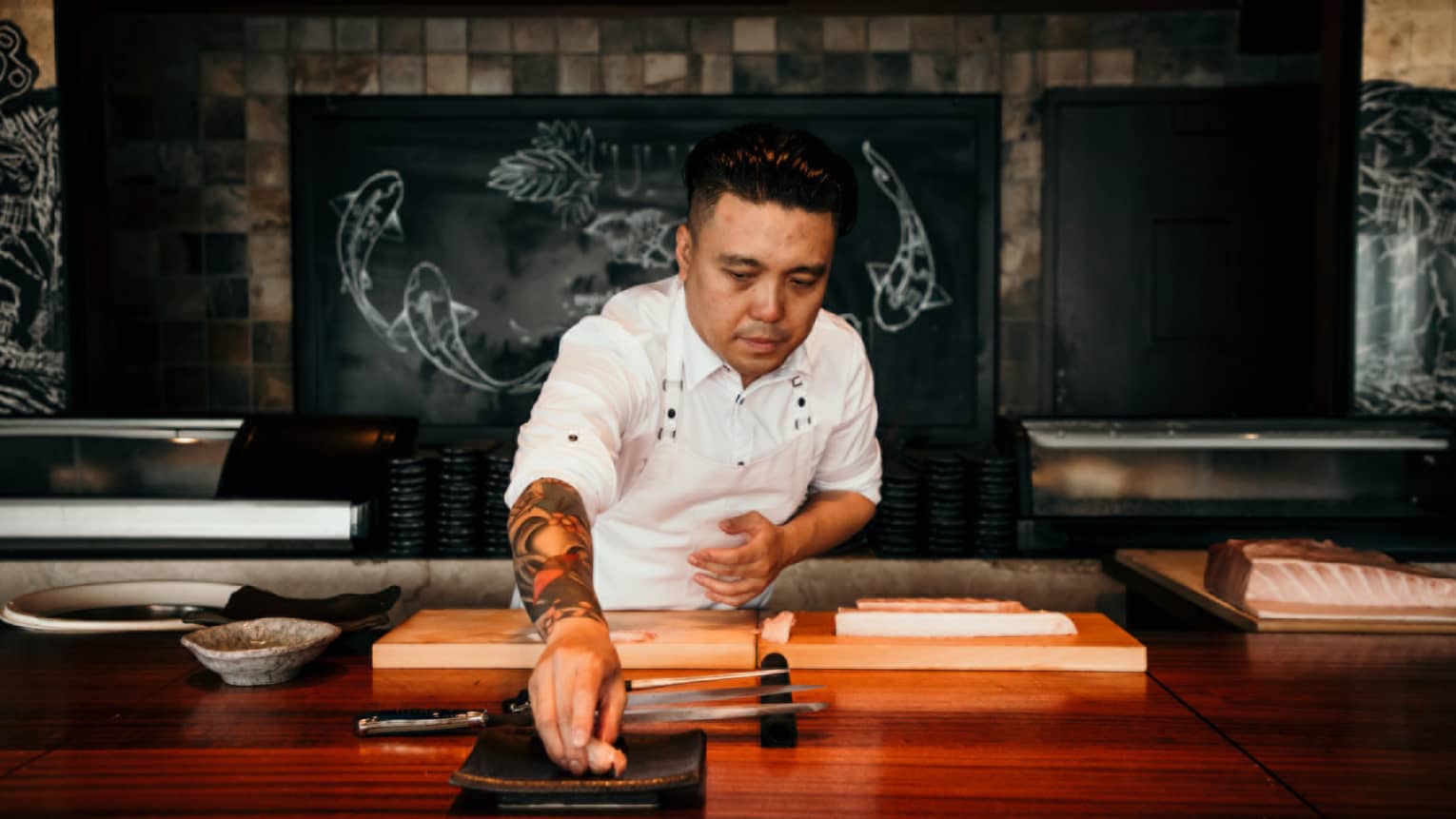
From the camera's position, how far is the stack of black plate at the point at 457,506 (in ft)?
10.8

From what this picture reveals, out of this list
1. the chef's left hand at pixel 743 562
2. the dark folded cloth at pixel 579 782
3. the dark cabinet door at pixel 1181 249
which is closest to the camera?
the dark folded cloth at pixel 579 782

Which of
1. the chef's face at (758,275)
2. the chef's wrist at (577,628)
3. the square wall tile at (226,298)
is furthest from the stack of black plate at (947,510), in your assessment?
the square wall tile at (226,298)

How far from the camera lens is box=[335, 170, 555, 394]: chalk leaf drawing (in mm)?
4164

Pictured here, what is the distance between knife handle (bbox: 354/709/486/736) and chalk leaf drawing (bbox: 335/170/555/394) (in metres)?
2.81

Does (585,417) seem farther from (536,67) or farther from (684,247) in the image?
(536,67)

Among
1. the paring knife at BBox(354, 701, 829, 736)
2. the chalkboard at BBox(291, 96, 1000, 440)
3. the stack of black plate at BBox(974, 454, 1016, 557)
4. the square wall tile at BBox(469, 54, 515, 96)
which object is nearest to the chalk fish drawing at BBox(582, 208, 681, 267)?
the chalkboard at BBox(291, 96, 1000, 440)

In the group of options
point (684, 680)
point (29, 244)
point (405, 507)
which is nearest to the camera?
point (684, 680)

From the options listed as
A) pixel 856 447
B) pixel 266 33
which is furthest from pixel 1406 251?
pixel 266 33

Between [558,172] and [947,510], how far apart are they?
76.6 inches

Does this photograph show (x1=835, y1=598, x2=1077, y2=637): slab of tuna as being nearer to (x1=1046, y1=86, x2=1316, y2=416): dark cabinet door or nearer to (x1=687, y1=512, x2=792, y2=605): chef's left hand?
(x1=687, y1=512, x2=792, y2=605): chef's left hand

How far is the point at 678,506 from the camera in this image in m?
2.21

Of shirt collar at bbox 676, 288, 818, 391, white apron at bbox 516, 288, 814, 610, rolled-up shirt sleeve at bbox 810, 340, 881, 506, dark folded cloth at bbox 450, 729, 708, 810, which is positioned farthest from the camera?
rolled-up shirt sleeve at bbox 810, 340, 881, 506

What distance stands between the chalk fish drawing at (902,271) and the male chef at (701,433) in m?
1.88

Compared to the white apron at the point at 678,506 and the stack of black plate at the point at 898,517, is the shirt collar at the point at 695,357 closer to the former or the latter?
the white apron at the point at 678,506
